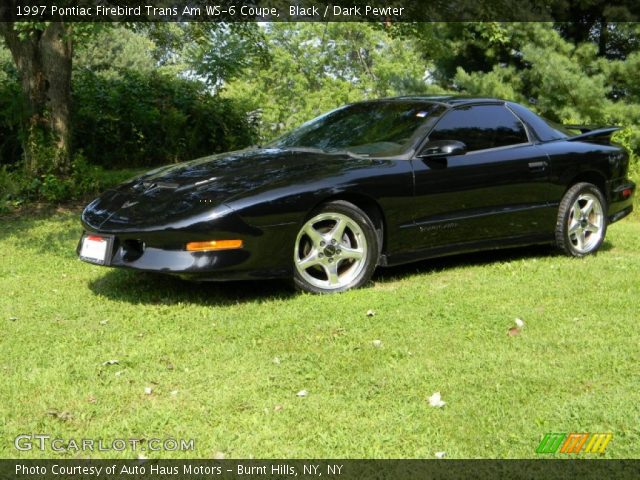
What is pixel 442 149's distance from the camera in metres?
5.69

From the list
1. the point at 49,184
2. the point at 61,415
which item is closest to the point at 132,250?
the point at 61,415

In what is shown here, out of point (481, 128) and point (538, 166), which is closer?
point (481, 128)

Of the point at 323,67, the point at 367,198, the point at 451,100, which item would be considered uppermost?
the point at 451,100

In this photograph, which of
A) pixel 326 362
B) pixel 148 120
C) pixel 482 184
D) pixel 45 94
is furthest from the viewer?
pixel 148 120

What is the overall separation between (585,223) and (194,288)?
11.3 feet

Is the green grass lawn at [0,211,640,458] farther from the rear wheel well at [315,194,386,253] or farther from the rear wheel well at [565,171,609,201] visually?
the rear wheel well at [565,171,609,201]

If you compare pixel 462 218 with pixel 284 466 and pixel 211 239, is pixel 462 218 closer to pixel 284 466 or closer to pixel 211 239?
pixel 211 239

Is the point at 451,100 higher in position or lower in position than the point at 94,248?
higher

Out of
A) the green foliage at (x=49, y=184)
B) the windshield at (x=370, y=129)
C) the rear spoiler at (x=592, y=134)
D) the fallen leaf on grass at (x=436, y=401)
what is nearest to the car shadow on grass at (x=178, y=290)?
the windshield at (x=370, y=129)

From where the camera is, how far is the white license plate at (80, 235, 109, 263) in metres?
5.09

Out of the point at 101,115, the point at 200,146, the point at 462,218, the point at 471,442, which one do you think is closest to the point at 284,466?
the point at 471,442

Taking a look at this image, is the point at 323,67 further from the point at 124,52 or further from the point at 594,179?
the point at 594,179

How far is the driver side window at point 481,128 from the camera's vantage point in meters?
6.03

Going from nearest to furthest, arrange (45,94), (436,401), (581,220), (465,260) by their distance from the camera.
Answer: (436,401) < (465,260) < (581,220) < (45,94)
